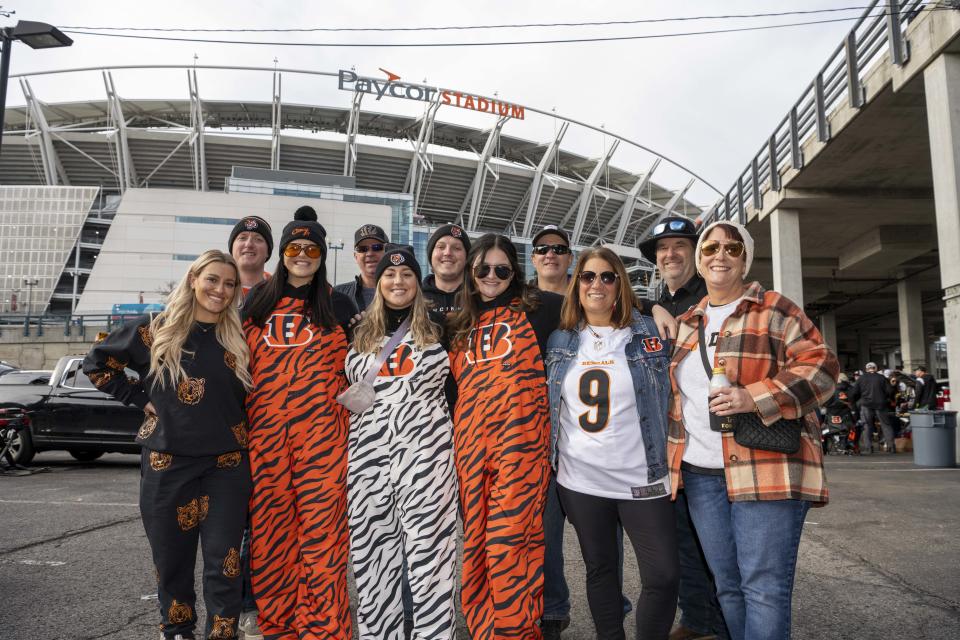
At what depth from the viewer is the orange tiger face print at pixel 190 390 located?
2.73 meters

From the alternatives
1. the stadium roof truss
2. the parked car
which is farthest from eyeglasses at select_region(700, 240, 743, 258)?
the stadium roof truss

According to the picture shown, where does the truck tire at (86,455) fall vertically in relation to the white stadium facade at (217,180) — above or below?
below

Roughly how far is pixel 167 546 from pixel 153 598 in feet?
4.54

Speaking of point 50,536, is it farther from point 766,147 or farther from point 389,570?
point 766,147

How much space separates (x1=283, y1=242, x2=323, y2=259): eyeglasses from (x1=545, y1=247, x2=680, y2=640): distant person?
129 cm

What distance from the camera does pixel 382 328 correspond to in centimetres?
290

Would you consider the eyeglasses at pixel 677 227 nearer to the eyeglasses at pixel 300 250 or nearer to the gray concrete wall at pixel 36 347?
the eyeglasses at pixel 300 250

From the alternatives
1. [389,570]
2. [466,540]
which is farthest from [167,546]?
[466,540]

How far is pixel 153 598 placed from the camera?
3.68 m

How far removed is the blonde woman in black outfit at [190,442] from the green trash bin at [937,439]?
36.9ft

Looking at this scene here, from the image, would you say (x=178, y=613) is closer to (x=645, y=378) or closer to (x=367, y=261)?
(x=645, y=378)

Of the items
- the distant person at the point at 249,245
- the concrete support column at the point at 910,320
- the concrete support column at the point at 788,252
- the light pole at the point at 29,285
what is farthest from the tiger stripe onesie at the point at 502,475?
the light pole at the point at 29,285

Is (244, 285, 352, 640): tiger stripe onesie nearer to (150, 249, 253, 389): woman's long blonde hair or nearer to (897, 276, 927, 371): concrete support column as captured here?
(150, 249, 253, 389): woman's long blonde hair

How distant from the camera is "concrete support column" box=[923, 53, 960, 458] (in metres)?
9.66
